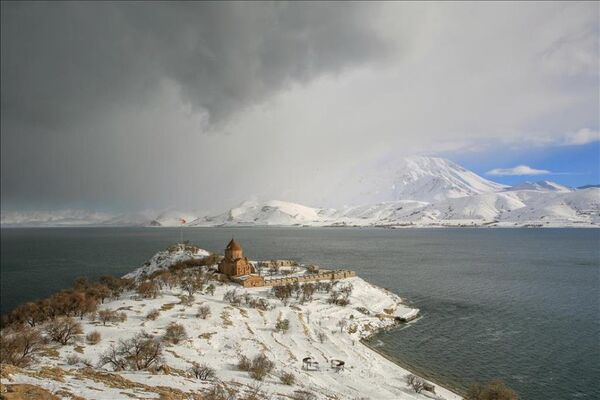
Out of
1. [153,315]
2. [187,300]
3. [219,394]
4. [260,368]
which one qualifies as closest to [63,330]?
[153,315]

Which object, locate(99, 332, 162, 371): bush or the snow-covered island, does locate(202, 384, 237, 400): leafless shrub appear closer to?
the snow-covered island

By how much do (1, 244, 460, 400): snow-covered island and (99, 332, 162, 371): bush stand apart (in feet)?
0.29

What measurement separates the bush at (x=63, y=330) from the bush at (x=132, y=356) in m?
5.29

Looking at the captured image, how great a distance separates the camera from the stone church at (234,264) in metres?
73.5

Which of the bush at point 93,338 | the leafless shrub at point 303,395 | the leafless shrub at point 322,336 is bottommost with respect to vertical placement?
the leafless shrub at point 322,336

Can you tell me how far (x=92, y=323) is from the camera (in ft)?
134

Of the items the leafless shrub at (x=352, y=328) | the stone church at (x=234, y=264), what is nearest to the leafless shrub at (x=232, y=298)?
the stone church at (x=234, y=264)

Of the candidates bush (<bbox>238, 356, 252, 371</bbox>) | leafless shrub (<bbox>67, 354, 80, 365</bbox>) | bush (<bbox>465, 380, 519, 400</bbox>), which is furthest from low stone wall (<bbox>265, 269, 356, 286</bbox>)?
bush (<bbox>465, 380, 519, 400</bbox>)

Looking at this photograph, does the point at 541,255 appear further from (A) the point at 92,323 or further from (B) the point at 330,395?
(A) the point at 92,323

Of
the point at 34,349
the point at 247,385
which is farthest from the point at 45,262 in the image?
the point at 247,385

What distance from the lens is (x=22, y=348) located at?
98.6 feet

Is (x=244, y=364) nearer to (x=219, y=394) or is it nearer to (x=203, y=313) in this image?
(x=219, y=394)

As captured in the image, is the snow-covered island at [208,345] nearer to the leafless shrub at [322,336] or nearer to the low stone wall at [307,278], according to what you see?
the leafless shrub at [322,336]

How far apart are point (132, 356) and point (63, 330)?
436 inches
